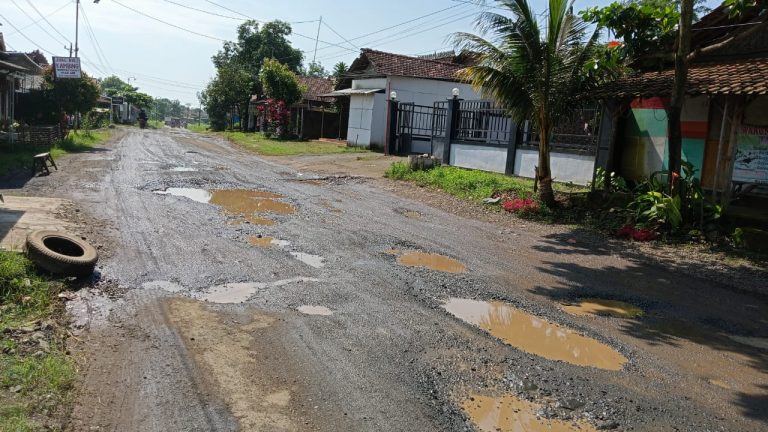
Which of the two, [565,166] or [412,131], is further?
[412,131]

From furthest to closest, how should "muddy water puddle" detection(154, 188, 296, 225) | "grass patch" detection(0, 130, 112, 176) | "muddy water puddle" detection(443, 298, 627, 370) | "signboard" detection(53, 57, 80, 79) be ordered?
1. "signboard" detection(53, 57, 80, 79)
2. "grass patch" detection(0, 130, 112, 176)
3. "muddy water puddle" detection(154, 188, 296, 225)
4. "muddy water puddle" detection(443, 298, 627, 370)

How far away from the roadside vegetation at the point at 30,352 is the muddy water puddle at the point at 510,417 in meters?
2.61

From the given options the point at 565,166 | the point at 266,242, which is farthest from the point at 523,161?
the point at 266,242

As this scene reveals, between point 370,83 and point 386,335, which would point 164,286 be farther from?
point 370,83

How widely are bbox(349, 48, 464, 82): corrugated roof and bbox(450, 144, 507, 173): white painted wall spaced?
30.6ft

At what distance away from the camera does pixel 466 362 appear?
474cm

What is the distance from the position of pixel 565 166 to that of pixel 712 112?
3.79 m

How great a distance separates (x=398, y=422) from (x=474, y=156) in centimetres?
1530

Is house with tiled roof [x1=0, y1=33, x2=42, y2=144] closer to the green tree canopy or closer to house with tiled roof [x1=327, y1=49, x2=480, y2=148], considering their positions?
the green tree canopy

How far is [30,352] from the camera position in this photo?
4.53 metres

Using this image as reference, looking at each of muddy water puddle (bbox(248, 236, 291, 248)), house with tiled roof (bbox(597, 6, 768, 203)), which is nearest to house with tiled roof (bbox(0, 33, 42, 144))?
muddy water puddle (bbox(248, 236, 291, 248))

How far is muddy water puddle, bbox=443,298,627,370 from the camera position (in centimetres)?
506

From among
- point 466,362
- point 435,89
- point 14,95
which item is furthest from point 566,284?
point 14,95

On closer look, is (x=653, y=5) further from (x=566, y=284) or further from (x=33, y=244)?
(x=33, y=244)
